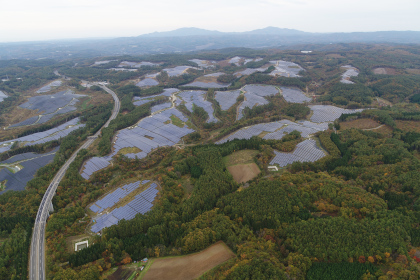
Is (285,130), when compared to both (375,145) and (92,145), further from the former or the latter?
(92,145)

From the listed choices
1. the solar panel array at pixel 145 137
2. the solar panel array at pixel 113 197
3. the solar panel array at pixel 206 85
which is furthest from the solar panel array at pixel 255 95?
the solar panel array at pixel 113 197

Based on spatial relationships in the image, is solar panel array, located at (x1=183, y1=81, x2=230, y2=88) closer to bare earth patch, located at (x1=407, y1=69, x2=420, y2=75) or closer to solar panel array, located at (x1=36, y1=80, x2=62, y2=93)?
solar panel array, located at (x1=36, y1=80, x2=62, y2=93)

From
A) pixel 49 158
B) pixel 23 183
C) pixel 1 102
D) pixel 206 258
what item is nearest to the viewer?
pixel 206 258

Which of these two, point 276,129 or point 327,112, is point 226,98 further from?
point 327,112

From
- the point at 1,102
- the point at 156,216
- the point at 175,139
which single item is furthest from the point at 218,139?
the point at 1,102

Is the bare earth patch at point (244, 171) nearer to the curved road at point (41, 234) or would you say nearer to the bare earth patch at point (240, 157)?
the bare earth patch at point (240, 157)

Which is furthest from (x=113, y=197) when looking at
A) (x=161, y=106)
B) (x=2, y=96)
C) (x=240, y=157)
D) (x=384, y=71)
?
(x=384, y=71)

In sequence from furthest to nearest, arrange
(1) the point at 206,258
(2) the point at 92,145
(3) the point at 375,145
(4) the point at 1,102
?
(4) the point at 1,102 < (2) the point at 92,145 < (3) the point at 375,145 < (1) the point at 206,258
